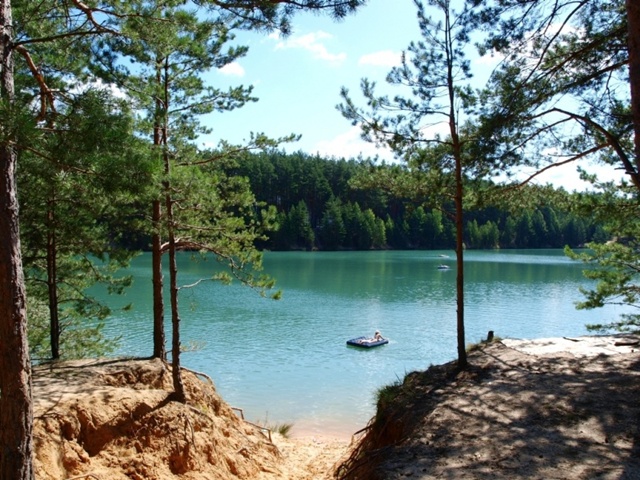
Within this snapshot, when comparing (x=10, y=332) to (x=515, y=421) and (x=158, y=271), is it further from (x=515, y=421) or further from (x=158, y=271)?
(x=515, y=421)

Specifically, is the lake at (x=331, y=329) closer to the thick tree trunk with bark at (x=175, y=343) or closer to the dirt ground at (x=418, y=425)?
the thick tree trunk with bark at (x=175, y=343)

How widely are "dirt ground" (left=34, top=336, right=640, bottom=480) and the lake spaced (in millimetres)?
2519

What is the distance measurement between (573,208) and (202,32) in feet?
20.4

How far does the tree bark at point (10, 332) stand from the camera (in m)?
4.41

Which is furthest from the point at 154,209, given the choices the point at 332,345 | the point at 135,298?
the point at 135,298

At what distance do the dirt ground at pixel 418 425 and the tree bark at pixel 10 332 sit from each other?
0.91 metres

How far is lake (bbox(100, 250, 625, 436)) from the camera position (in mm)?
15039

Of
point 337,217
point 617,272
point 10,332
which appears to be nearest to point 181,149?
point 10,332

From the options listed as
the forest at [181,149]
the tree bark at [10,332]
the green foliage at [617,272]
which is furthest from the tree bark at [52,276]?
the green foliage at [617,272]

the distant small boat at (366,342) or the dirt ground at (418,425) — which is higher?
the dirt ground at (418,425)

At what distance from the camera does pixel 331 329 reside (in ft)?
77.5

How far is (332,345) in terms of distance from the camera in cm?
2084

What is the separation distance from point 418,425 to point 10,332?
4.52m

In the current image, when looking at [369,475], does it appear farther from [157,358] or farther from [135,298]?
[135,298]
